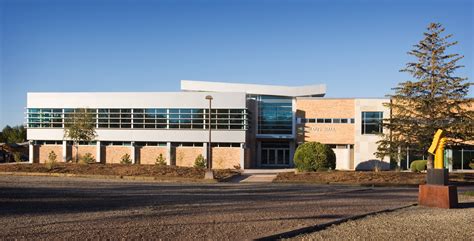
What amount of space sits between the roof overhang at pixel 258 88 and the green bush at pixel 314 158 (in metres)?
18.2

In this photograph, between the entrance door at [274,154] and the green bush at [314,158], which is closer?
the green bush at [314,158]

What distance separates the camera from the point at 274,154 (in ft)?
154

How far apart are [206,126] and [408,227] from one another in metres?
32.8

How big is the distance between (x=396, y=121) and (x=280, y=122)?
53.2 feet

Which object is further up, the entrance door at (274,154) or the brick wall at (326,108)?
the brick wall at (326,108)

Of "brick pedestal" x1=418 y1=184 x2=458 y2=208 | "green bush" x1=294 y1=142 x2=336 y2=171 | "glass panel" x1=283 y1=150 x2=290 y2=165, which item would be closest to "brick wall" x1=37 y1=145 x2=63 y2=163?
"glass panel" x1=283 y1=150 x2=290 y2=165

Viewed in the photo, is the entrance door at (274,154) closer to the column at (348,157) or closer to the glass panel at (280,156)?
the glass panel at (280,156)

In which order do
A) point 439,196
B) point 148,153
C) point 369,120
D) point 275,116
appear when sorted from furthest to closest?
point 275,116
point 148,153
point 369,120
point 439,196

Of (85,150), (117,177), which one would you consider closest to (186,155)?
(85,150)

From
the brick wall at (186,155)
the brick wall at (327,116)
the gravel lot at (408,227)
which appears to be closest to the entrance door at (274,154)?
the brick wall at (327,116)

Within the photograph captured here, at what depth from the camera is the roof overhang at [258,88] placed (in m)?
50.3

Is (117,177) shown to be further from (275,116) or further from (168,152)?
(275,116)

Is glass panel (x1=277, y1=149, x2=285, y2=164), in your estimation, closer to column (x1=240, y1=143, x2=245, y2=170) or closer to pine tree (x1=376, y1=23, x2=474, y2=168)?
column (x1=240, y1=143, x2=245, y2=170)

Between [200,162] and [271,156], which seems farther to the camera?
[271,156]
